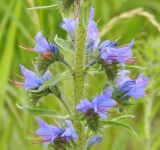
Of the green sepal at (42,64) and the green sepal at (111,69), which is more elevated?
the green sepal at (42,64)

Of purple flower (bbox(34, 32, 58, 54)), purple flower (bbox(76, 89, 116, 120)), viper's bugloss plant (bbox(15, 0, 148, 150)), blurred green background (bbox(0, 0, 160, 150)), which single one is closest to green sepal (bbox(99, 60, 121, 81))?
viper's bugloss plant (bbox(15, 0, 148, 150))

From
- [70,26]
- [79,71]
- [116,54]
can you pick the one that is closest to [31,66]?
[70,26]

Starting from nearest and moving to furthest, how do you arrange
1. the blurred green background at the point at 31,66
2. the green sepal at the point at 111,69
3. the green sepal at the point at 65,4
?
the green sepal at the point at 65,4 → the green sepal at the point at 111,69 → the blurred green background at the point at 31,66

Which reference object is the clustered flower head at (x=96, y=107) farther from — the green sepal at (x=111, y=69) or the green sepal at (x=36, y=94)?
the green sepal at (x=36, y=94)

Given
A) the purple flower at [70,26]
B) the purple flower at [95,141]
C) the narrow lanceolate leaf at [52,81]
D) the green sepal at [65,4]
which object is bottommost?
the purple flower at [95,141]

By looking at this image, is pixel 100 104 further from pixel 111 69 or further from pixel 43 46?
pixel 43 46

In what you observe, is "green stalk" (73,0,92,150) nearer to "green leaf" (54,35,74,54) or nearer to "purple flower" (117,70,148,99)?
"green leaf" (54,35,74,54)

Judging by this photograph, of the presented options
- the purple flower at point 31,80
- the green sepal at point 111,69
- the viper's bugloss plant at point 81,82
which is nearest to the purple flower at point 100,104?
the viper's bugloss plant at point 81,82

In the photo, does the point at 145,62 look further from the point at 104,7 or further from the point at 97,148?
the point at 104,7

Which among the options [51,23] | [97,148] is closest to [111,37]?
[51,23]
